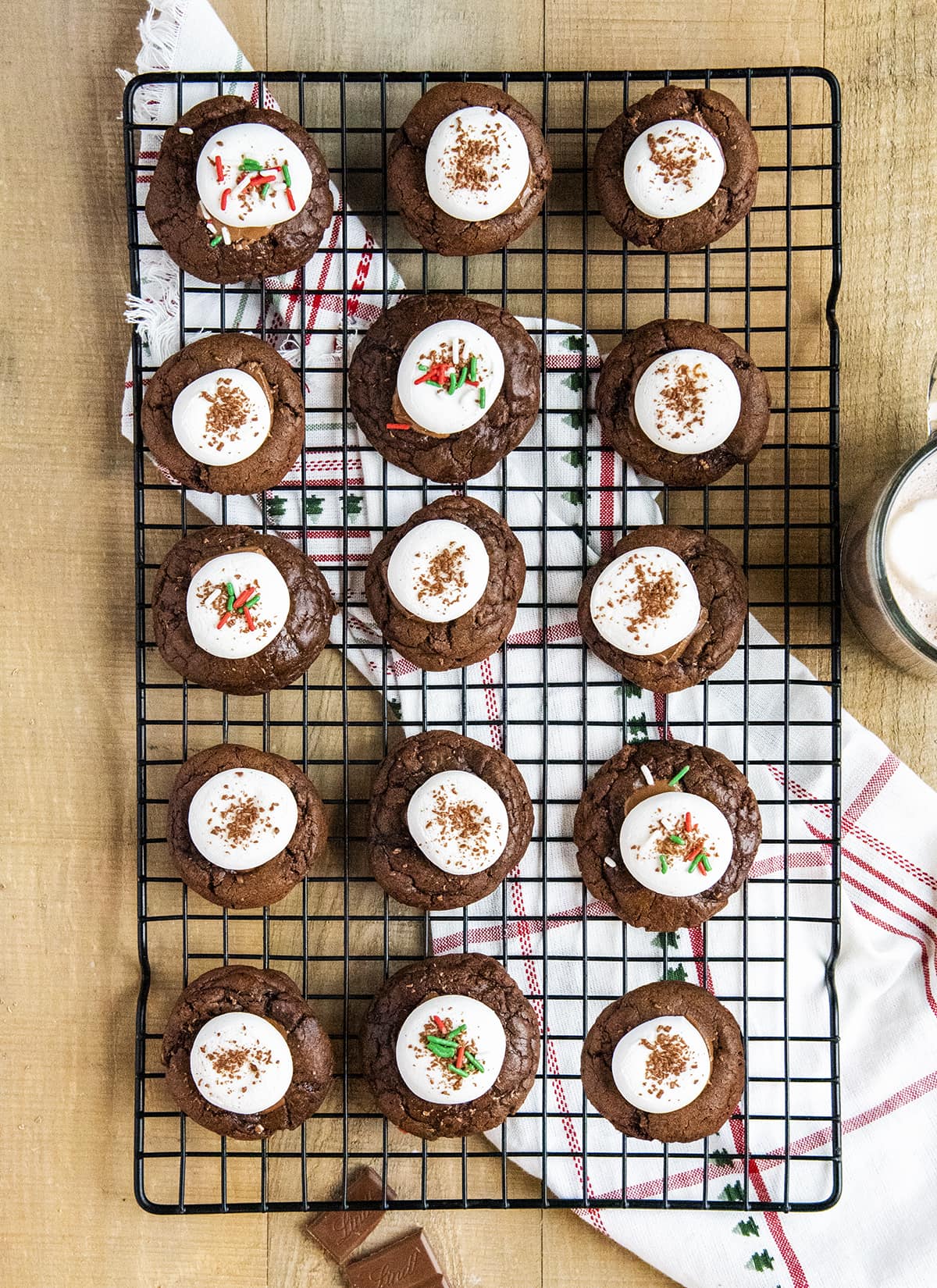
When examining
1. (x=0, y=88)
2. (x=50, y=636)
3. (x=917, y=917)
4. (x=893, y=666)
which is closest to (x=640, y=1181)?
(x=917, y=917)

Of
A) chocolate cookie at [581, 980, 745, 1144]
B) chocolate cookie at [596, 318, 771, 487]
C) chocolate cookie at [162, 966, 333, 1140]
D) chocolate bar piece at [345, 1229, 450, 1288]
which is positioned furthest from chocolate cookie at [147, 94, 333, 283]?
chocolate bar piece at [345, 1229, 450, 1288]

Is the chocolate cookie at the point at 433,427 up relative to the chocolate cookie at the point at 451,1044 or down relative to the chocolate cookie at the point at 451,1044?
up

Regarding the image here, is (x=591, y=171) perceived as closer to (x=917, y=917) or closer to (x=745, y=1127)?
(x=917, y=917)

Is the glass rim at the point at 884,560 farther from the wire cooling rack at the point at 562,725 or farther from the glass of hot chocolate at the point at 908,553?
the wire cooling rack at the point at 562,725

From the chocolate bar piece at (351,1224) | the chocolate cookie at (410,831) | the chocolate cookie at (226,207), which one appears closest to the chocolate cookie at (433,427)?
the chocolate cookie at (226,207)

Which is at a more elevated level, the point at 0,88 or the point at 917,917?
the point at 0,88
